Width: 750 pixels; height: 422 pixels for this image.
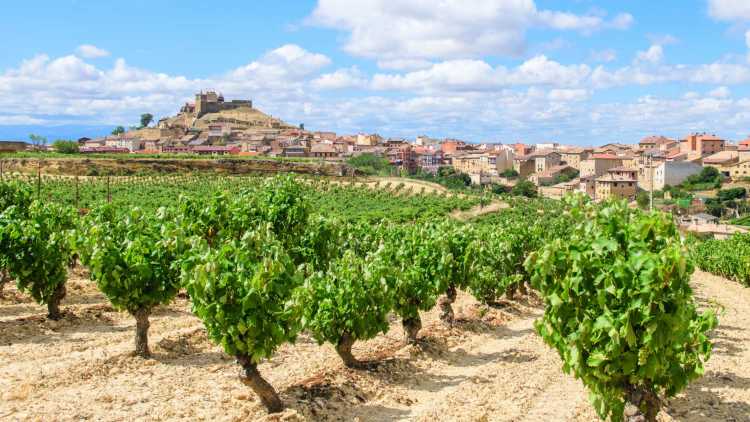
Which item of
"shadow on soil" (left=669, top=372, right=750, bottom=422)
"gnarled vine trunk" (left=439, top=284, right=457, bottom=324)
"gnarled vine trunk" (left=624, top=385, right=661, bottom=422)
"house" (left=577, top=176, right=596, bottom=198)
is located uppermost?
"gnarled vine trunk" (left=624, top=385, right=661, bottom=422)

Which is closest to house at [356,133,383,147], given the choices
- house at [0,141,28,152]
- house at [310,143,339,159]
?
house at [310,143,339,159]

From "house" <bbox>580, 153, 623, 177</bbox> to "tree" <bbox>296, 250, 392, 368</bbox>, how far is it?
5008 inches

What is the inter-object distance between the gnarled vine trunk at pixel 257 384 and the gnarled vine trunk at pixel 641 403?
203 inches

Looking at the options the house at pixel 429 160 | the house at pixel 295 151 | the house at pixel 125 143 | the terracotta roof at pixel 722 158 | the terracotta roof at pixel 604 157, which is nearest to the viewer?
the terracotta roof at pixel 722 158

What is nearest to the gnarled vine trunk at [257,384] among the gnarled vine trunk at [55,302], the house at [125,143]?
the gnarled vine trunk at [55,302]

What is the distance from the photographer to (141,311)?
13.3 metres

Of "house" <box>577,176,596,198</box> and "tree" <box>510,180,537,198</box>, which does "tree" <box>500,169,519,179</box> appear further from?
"tree" <box>510,180,537,198</box>

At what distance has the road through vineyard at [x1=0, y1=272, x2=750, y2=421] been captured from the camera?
10.7 m

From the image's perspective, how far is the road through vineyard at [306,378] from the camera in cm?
1067

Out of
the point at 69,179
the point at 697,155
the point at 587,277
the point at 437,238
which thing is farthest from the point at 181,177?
the point at 697,155

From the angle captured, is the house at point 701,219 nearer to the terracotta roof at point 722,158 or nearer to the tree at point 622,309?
the terracotta roof at point 722,158

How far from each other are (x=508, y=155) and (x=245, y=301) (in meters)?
152

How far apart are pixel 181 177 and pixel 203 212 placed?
7452 cm

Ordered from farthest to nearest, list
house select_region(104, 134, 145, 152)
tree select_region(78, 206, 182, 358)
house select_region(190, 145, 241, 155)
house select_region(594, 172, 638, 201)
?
house select_region(104, 134, 145, 152) → house select_region(190, 145, 241, 155) → house select_region(594, 172, 638, 201) → tree select_region(78, 206, 182, 358)
